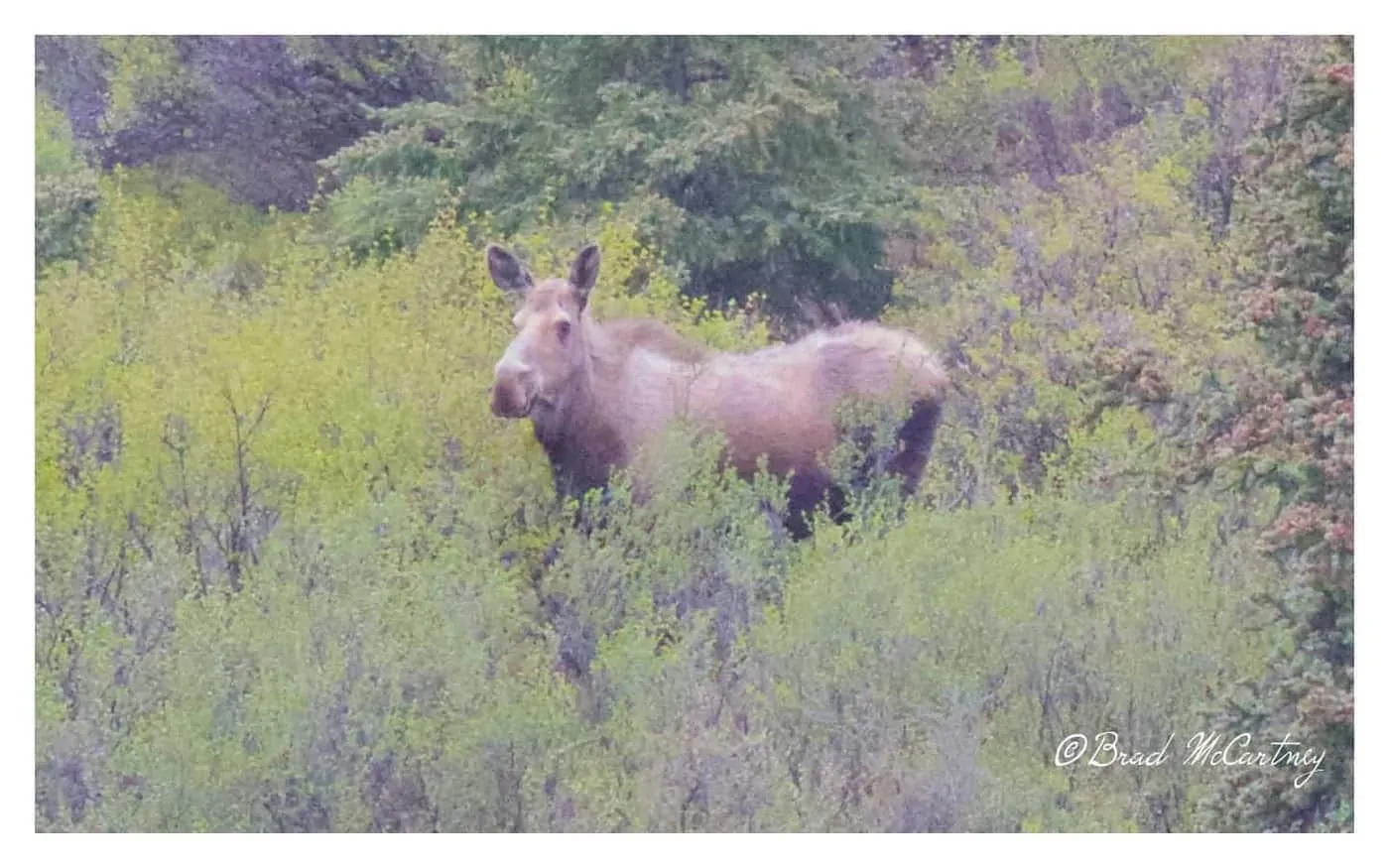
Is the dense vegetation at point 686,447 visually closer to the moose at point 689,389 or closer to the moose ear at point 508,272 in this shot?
the moose at point 689,389

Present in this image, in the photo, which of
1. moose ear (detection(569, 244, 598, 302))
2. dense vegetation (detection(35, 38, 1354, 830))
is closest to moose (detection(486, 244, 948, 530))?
moose ear (detection(569, 244, 598, 302))

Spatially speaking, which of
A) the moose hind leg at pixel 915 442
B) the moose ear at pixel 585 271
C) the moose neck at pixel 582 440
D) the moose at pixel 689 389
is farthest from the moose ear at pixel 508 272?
the moose hind leg at pixel 915 442

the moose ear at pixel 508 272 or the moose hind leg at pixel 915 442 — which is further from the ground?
the moose ear at pixel 508 272

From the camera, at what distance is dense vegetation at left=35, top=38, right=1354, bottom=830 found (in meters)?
9.16

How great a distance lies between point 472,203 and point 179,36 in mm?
1855

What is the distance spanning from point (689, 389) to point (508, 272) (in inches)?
47.3

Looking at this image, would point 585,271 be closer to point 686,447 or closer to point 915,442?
point 686,447

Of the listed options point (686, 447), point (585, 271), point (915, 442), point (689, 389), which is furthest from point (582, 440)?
point (915, 442)

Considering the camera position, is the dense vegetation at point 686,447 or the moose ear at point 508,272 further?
the moose ear at point 508,272

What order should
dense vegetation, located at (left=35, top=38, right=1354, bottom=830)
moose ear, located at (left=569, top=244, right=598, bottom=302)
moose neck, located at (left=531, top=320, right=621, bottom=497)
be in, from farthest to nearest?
moose neck, located at (left=531, top=320, right=621, bottom=497)
moose ear, located at (left=569, top=244, right=598, bottom=302)
dense vegetation, located at (left=35, top=38, right=1354, bottom=830)

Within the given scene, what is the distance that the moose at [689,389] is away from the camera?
1020 centimetres

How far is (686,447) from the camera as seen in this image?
34.3ft

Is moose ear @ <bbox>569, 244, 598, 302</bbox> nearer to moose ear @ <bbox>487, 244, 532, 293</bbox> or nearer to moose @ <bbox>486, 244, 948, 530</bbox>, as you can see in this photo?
moose @ <bbox>486, 244, 948, 530</bbox>

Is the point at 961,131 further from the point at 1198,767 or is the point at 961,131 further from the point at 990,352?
the point at 1198,767
